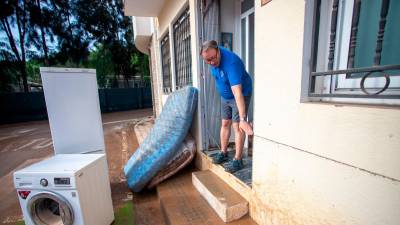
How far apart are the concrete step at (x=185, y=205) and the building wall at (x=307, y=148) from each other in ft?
1.41

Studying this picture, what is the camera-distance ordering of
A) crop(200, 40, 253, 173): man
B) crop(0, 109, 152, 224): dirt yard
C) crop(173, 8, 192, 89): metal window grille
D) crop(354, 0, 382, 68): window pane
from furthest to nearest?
1. crop(173, 8, 192, 89): metal window grille
2. crop(0, 109, 152, 224): dirt yard
3. crop(200, 40, 253, 173): man
4. crop(354, 0, 382, 68): window pane

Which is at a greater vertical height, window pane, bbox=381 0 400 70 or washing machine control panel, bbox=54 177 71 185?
window pane, bbox=381 0 400 70

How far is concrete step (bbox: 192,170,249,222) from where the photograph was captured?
1693mm

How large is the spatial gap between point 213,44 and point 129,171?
205 centimetres

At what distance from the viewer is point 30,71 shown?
14992mm

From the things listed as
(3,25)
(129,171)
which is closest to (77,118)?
(129,171)

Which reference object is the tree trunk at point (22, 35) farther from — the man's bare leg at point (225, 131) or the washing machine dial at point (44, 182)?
the man's bare leg at point (225, 131)

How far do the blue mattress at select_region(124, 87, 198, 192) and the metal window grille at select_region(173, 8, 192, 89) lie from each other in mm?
654

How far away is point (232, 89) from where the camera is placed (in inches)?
71.6

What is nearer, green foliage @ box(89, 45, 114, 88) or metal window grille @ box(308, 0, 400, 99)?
metal window grille @ box(308, 0, 400, 99)

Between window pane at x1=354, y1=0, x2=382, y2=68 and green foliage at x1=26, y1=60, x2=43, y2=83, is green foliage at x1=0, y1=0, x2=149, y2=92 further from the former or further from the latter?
window pane at x1=354, y1=0, x2=382, y2=68

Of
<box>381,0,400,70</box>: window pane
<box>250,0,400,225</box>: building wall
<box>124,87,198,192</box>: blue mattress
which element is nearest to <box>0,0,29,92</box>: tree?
<box>124,87,198,192</box>: blue mattress

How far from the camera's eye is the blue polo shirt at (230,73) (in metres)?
1.82

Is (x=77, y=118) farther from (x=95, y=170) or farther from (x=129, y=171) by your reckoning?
(x=129, y=171)
